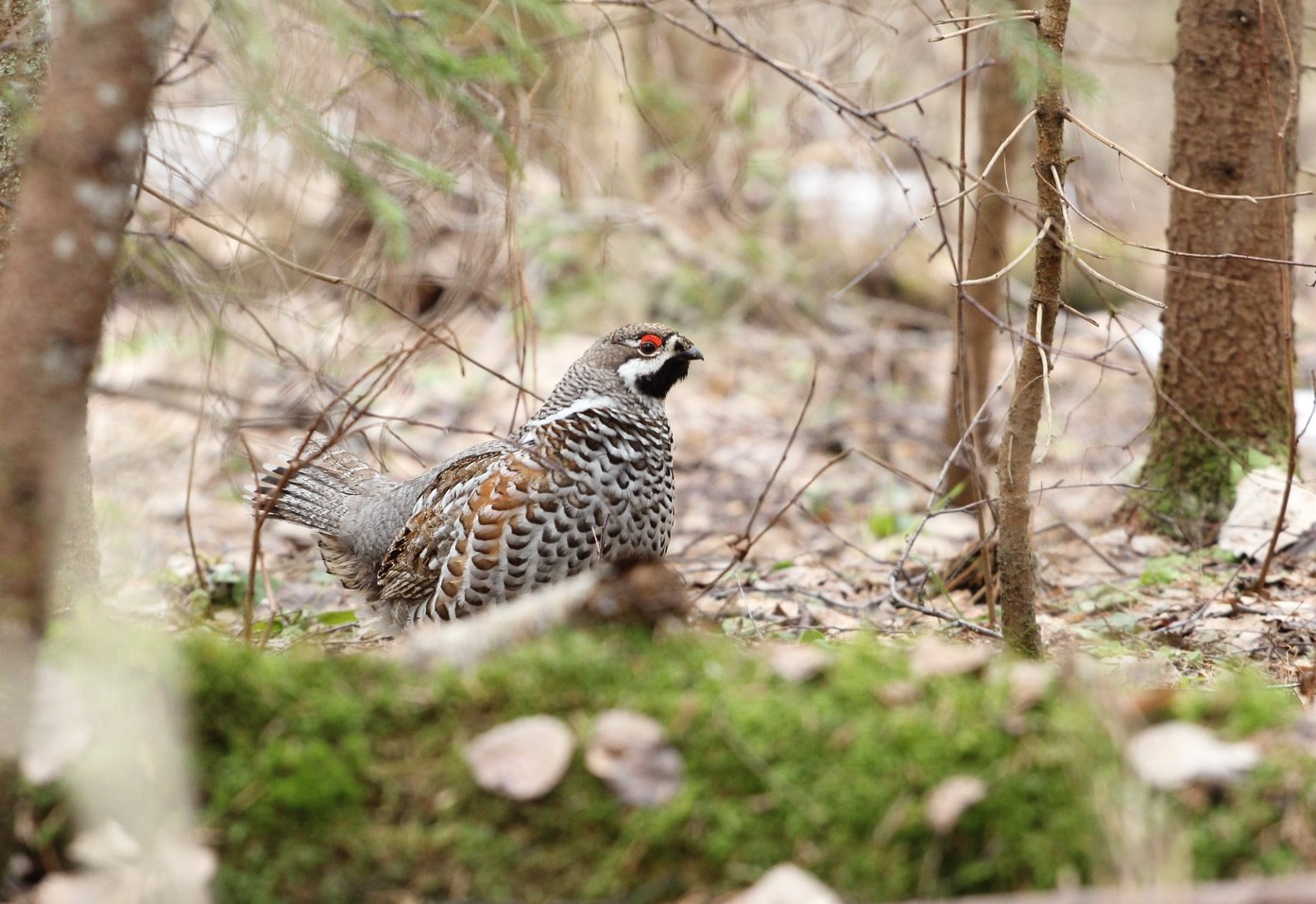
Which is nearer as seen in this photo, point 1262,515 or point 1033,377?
point 1033,377

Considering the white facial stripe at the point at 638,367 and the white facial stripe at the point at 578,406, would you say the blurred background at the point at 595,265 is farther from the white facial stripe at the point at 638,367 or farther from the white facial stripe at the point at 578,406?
the white facial stripe at the point at 638,367

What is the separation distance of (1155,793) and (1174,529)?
11.4ft

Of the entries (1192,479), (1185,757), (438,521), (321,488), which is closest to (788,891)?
(1185,757)

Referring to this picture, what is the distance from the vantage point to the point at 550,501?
3842 millimetres

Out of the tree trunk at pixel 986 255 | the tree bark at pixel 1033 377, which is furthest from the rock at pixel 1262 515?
the tree bark at pixel 1033 377

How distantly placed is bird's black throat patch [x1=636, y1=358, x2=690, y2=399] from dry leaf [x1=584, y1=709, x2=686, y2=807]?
231cm

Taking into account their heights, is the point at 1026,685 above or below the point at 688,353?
below

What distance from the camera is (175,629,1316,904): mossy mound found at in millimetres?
1862

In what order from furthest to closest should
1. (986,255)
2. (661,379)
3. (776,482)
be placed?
1. (776,482)
2. (986,255)
3. (661,379)

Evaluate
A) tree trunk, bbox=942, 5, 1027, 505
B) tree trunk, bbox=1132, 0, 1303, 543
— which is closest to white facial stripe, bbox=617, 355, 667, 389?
tree trunk, bbox=942, 5, 1027, 505

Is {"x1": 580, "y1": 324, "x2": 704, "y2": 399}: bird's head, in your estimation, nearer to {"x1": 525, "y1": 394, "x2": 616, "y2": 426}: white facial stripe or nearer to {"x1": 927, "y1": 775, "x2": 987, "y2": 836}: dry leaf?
{"x1": 525, "y1": 394, "x2": 616, "y2": 426}: white facial stripe

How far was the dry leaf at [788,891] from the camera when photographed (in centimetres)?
183

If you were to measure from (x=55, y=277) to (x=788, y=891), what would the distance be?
162 centimetres

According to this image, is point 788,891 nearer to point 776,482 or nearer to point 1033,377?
point 1033,377
